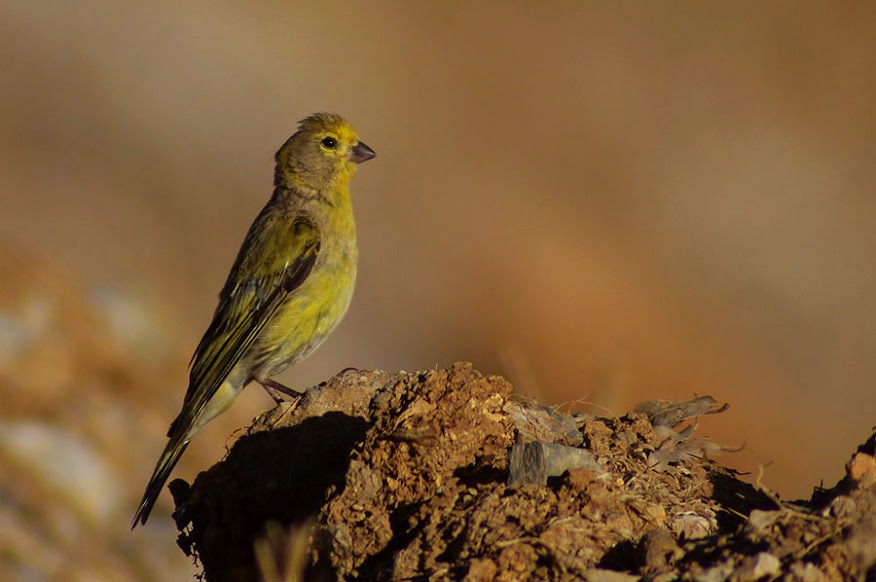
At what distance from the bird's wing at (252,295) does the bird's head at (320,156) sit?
18.1 inches

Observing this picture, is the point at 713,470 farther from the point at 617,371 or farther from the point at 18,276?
the point at 18,276

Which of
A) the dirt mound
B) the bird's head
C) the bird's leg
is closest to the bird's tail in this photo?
the bird's leg

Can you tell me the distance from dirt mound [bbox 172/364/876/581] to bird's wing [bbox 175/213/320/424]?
4.73ft

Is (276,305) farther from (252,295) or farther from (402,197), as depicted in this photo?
(402,197)

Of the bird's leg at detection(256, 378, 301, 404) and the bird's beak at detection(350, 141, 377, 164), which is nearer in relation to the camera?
the bird's leg at detection(256, 378, 301, 404)

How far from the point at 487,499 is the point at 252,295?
11.6ft

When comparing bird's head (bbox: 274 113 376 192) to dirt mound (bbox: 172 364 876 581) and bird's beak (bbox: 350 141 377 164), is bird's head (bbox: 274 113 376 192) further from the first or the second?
dirt mound (bbox: 172 364 876 581)

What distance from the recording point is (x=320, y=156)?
7.98 meters

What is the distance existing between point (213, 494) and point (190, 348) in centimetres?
489

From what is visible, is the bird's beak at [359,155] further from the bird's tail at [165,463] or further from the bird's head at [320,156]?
the bird's tail at [165,463]

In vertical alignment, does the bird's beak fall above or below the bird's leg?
above

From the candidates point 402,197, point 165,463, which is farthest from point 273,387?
point 402,197

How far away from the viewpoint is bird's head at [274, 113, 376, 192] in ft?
25.8

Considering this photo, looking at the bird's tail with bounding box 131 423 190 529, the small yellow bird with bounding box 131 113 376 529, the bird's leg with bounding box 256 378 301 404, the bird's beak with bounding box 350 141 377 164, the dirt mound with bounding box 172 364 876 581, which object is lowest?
the dirt mound with bounding box 172 364 876 581
